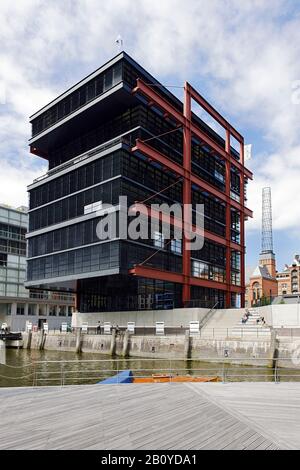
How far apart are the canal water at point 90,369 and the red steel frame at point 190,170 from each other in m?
14.0

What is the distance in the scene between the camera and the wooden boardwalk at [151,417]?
9617mm

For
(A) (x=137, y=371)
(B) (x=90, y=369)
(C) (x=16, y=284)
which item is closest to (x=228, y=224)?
(C) (x=16, y=284)

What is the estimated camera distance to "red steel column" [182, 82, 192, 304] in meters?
62.0

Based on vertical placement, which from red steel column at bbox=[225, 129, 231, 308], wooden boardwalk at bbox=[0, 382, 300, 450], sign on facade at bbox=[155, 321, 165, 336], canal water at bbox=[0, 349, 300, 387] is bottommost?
canal water at bbox=[0, 349, 300, 387]

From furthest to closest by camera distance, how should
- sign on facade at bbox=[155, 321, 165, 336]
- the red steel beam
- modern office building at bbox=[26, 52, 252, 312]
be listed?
modern office building at bbox=[26, 52, 252, 312]
the red steel beam
sign on facade at bbox=[155, 321, 165, 336]

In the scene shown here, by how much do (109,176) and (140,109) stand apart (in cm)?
1078

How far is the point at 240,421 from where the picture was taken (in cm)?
1130

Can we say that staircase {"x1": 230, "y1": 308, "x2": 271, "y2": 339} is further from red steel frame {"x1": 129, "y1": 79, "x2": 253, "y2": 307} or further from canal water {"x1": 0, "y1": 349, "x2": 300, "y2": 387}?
red steel frame {"x1": 129, "y1": 79, "x2": 253, "y2": 307}

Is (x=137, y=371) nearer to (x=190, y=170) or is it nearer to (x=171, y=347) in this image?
(x=171, y=347)

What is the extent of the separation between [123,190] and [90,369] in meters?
24.5

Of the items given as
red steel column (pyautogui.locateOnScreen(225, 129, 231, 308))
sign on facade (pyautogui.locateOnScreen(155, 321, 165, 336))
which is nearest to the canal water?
sign on facade (pyautogui.locateOnScreen(155, 321, 165, 336))

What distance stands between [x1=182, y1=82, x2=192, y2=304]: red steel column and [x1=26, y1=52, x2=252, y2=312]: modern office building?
0.15m
